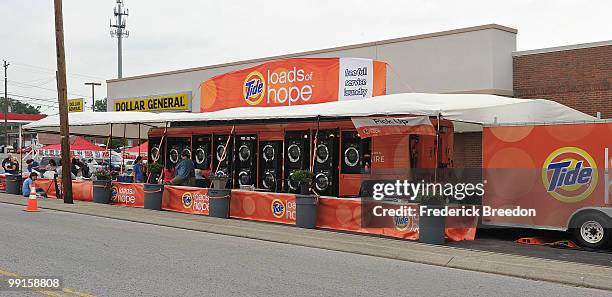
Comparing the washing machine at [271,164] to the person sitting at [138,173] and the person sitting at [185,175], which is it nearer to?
the person sitting at [185,175]

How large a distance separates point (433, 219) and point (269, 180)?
27.9ft

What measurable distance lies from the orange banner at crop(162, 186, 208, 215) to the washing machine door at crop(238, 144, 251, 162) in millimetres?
3093

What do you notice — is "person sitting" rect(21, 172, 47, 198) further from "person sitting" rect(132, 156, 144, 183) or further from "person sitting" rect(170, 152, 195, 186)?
"person sitting" rect(170, 152, 195, 186)

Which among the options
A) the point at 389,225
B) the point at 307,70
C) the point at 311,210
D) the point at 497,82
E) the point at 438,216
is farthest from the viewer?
the point at 307,70

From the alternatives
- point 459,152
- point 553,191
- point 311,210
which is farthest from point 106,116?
point 553,191

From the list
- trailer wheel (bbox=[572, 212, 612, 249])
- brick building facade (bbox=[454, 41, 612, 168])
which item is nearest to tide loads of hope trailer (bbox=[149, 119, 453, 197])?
brick building facade (bbox=[454, 41, 612, 168])

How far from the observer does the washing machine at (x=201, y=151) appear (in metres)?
21.9

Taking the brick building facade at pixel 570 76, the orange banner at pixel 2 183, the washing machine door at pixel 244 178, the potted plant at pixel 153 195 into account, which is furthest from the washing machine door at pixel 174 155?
the brick building facade at pixel 570 76

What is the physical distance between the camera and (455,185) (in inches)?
544

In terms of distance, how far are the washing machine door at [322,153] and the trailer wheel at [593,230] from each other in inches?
307

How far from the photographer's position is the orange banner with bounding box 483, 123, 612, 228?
12375 millimetres

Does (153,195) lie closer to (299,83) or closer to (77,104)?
(299,83)

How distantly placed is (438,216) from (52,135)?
2018 centimetres

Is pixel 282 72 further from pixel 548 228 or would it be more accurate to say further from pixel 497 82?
pixel 548 228
